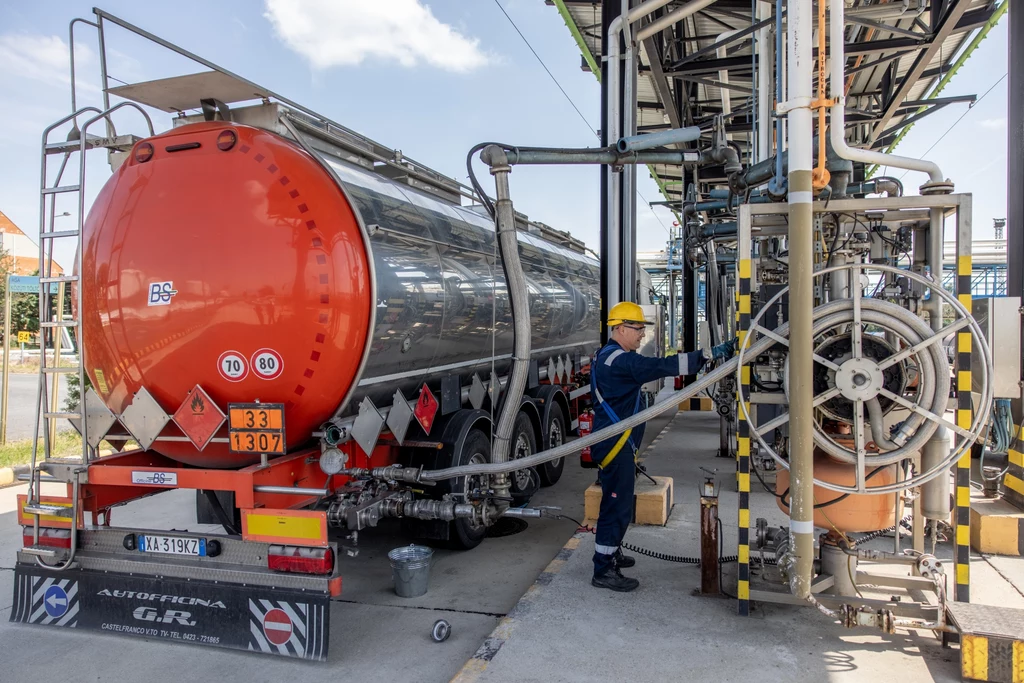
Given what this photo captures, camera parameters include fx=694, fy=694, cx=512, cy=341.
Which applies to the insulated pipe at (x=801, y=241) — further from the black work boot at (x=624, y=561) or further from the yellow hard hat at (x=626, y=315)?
the black work boot at (x=624, y=561)

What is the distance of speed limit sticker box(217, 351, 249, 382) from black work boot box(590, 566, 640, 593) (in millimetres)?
2440

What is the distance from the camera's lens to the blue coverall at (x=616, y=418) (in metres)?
4.32

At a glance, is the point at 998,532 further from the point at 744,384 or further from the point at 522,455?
the point at 522,455

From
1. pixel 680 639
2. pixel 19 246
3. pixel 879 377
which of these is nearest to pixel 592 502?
pixel 680 639

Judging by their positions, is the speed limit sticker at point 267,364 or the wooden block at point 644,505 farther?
the wooden block at point 644,505

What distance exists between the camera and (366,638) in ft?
13.0

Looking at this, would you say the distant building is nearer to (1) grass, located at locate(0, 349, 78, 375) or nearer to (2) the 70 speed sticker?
(1) grass, located at locate(0, 349, 78, 375)

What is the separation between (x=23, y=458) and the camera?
8531 millimetres

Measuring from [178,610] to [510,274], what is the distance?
2753 millimetres

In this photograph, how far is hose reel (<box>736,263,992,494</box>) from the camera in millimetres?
3332

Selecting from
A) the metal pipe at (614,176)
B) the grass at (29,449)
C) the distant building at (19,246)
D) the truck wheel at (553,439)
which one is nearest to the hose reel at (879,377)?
the metal pipe at (614,176)

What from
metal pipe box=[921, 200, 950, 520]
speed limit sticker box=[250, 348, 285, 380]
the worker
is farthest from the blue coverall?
speed limit sticker box=[250, 348, 285, 380]

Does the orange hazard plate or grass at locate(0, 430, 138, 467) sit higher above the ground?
the orange hazard plate

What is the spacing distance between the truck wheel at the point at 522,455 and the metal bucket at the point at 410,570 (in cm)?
174
